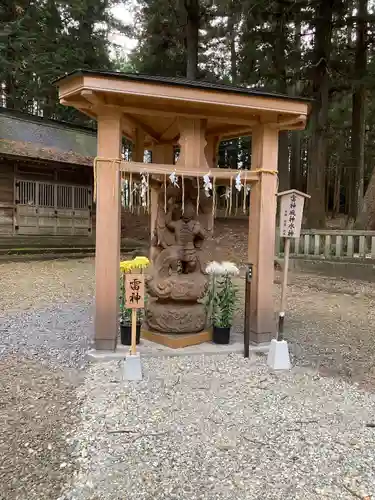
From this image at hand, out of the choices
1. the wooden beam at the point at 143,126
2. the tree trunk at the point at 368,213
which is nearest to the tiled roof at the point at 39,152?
the wooden beam at the point at 143,126

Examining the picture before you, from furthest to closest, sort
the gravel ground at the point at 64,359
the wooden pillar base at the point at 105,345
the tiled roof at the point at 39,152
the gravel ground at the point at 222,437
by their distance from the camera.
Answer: the tiled roof at the point at 39,152 → the wooden pillar base at the point at 105,345 → the gravel ground at the point at 64,359 → the gravel ground at the point at 222,437

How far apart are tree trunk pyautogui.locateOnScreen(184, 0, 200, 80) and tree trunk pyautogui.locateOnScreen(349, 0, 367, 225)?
221 inches

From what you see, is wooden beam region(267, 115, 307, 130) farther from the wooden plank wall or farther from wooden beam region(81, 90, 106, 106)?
the wooden plank wall

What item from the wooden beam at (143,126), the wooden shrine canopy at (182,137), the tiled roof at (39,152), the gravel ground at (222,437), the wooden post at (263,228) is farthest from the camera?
the tiled roof at (39,152)

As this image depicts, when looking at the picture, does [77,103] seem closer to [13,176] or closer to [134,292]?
[134,292]

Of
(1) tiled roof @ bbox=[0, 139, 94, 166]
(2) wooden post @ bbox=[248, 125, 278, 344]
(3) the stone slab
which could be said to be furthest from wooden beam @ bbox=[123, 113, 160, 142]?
(1) tiled roof @ bbox=[0, 139, 94, 166]

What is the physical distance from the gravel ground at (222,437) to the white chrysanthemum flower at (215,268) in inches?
48.8

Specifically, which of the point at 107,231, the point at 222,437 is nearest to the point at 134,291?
the point at 107,231

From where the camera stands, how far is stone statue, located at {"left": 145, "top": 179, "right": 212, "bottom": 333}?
4762 mm

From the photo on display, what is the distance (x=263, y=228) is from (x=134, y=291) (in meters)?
1.78

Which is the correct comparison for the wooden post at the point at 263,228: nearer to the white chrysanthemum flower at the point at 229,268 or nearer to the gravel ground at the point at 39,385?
the white chrysanthemum flower at the point at 229,268

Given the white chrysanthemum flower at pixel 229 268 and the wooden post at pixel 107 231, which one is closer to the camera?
the wooden post at pixel 107 231

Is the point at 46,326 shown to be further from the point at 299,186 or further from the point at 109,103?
the point at 299,186

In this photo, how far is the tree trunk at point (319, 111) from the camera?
12.7 m
